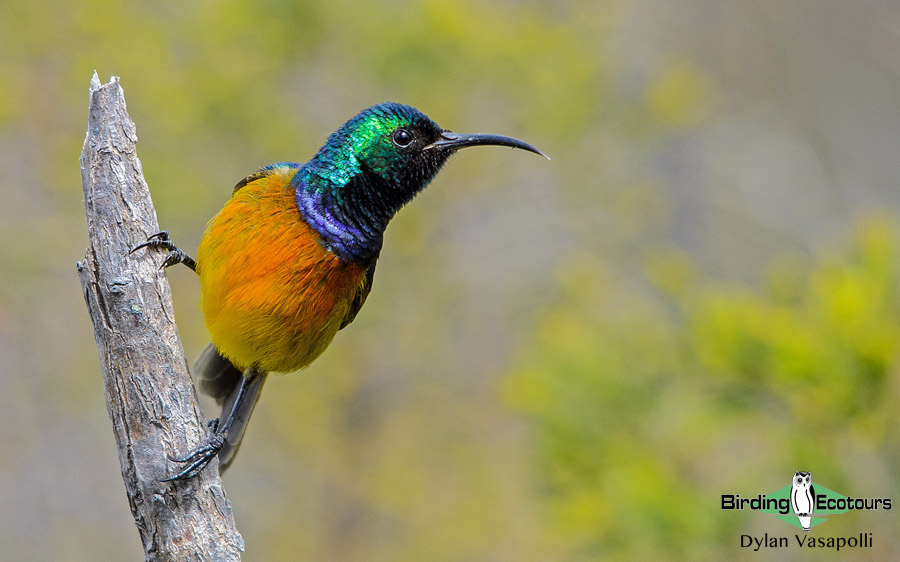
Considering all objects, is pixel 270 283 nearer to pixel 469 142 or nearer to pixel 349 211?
pixel 349 211

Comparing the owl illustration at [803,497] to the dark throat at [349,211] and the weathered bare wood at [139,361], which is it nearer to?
the dark throat at [349,211]

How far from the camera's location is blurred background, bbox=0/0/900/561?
6.99m

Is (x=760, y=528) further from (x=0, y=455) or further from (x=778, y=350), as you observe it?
(x=0, y=455)

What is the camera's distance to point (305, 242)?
3.25 m

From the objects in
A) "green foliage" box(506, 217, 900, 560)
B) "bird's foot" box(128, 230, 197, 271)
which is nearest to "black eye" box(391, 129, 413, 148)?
"bird's foot" box(128, 230, 197, 271)

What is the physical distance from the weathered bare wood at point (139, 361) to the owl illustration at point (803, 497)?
3679 millimetres

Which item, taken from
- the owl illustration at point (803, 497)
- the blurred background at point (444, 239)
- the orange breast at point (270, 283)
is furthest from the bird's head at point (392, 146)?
the blurred background at point (444, 239)

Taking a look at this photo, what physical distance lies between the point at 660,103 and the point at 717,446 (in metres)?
3.80

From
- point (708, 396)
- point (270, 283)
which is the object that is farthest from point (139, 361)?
point (708, 396)

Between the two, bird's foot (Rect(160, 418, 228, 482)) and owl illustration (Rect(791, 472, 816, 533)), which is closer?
bird's foot (Rect(160, 418, 228, 482))

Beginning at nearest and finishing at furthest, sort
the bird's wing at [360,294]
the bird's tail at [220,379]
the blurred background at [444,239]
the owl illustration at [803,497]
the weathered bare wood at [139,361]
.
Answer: the weathered bare wood at [139,361] → the bird's wing at [360,294] → the bird's tail at [220,379] → the owl illustration at [803,497] → the blurred background at [444,239]

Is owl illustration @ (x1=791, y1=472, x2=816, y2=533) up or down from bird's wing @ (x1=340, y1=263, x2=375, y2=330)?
down

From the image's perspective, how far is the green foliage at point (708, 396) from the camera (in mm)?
5395

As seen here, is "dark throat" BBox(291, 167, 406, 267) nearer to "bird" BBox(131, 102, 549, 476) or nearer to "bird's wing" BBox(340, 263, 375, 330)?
"bird" BBox(131, 102, 549, 476)
